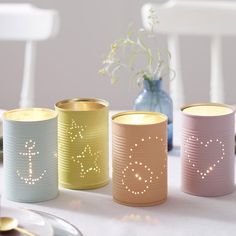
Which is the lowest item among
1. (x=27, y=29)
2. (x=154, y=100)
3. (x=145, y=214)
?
(x=145, y=214)

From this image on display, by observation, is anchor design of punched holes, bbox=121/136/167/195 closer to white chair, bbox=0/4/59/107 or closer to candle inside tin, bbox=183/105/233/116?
candle inside tin, bbox=183/105/233/116

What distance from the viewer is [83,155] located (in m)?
1.16

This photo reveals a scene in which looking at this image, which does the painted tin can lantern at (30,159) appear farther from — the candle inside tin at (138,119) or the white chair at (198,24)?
the white chair at (198,24)

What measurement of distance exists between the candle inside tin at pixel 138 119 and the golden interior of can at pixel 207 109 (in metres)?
0.07

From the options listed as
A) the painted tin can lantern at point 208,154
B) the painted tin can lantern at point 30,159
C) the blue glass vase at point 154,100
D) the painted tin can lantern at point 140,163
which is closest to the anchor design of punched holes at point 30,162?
the painted tin can lantern at point 30,159

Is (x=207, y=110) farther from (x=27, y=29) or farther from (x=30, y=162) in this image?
(x=27, y=29)

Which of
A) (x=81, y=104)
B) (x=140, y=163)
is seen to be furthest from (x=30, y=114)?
(x=140, y=163)

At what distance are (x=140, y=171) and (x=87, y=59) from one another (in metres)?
1.99

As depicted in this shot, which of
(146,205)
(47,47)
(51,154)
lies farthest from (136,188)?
(47,47)

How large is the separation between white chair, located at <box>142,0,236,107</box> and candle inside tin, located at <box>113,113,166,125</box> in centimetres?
93

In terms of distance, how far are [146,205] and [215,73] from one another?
109 centimetres

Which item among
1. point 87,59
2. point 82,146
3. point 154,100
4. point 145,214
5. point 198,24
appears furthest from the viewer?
point 87,59

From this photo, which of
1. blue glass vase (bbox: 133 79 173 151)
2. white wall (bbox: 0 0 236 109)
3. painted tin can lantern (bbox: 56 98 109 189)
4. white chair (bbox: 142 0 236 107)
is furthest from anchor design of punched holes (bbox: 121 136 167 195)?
white wall (bbox: 0 0 236 109)

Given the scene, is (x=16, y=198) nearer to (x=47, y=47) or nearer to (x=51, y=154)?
(x=51, y=154)
